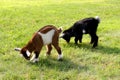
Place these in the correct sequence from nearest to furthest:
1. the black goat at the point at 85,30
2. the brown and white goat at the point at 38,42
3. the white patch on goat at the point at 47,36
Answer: the brown and white goat at the point at 38,42
the white patch on goat at the point at 47,36
the black goat at the point at 85,30

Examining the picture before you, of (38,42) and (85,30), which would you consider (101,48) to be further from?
(38,42)

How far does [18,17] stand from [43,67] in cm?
796

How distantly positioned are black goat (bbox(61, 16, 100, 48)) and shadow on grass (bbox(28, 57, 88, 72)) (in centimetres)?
187

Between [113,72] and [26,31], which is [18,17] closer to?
[26,31]

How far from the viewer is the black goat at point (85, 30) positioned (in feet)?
35.7

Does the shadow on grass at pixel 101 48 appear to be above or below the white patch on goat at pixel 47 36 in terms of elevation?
below

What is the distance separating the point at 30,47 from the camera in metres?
9.08

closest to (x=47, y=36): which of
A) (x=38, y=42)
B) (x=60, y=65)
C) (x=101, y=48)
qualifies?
(x=38, y=42)

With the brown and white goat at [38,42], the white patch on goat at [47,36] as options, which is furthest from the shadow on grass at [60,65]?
the white patch on goat at [47,36]

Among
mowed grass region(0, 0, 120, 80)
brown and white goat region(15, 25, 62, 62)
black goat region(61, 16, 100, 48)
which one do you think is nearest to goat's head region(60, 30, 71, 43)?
black goat region(61, 16, 100, 48)

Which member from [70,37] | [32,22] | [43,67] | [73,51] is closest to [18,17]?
[32,22]

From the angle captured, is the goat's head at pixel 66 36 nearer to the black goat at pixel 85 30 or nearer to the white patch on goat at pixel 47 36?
the black goat at pixel 85 30

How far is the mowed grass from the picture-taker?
834 centimetres

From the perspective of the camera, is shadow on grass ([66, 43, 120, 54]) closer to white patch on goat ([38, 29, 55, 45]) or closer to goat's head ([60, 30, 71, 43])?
goat's head ([60, 30, 71, 43])
